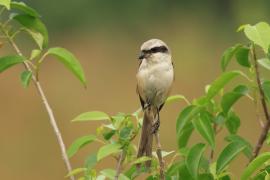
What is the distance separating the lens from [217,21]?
69.0 ft

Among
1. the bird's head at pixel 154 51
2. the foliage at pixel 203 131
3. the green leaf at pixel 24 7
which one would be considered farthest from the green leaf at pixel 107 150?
the bird's head at pixel 154 51

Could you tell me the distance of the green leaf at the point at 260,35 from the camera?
8.12ft

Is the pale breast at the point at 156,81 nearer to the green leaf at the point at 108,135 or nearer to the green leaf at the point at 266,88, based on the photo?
the green leaf at the point at 108,135

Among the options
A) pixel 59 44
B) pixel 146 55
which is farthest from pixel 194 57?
pixel 146 55

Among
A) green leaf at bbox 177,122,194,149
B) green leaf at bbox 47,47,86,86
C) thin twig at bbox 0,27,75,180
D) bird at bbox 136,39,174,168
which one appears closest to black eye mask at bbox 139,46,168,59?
bird at bbox 136,39,174,168

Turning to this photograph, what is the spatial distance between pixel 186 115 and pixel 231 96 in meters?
0.18

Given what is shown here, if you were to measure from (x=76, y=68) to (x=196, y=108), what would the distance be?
16.1 inches

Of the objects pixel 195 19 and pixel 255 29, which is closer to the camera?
pixel 255 29

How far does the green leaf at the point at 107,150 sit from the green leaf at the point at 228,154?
0.30 metres

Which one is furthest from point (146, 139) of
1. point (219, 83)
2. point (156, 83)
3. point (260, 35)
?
point (156, 83)

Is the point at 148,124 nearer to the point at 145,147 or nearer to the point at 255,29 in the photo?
the point at 145,147

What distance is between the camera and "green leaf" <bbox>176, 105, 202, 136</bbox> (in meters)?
2.61

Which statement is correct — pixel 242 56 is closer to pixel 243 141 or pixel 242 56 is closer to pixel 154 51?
pixel 243 141

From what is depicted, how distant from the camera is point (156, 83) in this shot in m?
3.51
